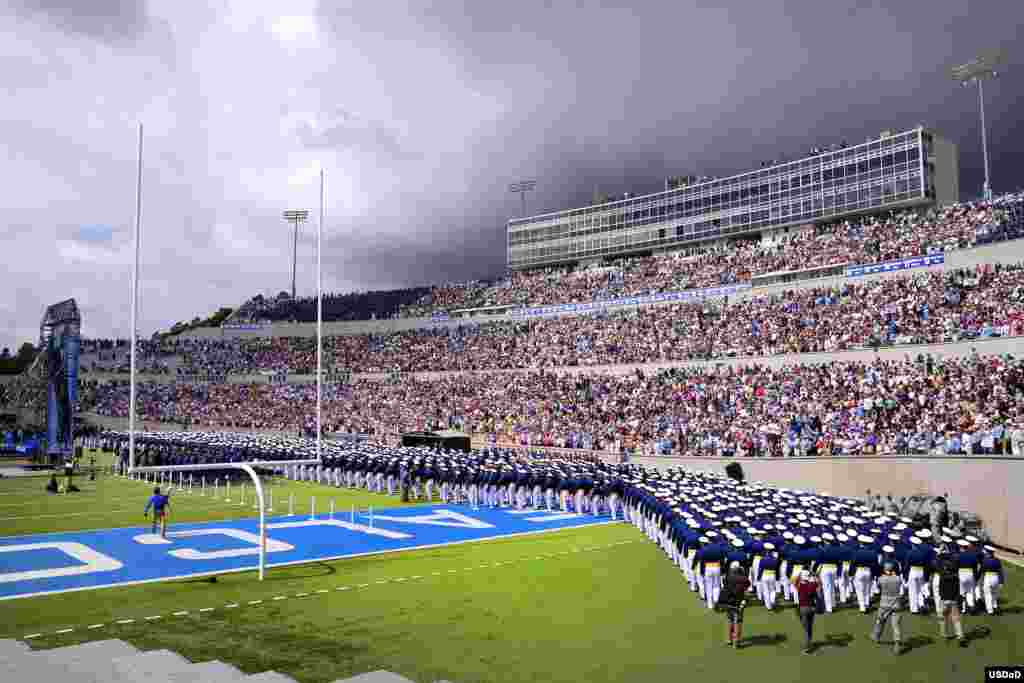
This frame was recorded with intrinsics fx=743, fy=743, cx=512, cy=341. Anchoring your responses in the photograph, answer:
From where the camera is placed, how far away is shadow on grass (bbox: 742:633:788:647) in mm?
9156

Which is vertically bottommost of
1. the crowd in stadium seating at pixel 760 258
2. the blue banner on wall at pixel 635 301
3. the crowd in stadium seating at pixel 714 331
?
the crowd in stadium seating at pixel 714 331

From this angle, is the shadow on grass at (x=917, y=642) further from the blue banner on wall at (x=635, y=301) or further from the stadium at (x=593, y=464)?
the blue banner on wall at (x=635, y=301)

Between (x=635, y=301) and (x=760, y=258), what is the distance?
23.6 ft

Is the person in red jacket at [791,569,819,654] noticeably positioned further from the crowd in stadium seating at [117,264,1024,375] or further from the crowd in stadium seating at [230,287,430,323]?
the crowd in stadium seating at [230,287,430,323]

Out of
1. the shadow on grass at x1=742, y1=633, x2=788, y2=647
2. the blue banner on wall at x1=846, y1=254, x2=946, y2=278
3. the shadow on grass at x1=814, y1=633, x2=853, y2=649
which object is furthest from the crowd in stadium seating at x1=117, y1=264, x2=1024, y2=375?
the shadow on grass at x1=742, y1=633, x2=788, y2=647

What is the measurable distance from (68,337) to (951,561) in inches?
1179

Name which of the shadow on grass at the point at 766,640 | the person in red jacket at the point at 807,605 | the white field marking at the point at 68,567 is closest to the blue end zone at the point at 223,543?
the white field marking at the point at 68,567

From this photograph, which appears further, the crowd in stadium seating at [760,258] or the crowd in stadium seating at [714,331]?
the crowd in stadium seating at [760,258]

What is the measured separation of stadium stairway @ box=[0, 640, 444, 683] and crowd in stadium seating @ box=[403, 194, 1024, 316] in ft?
104

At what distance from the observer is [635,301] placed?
4272 cm

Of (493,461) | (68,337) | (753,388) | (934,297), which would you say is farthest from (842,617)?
(68,337)

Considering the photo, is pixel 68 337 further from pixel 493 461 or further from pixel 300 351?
pixel 300 351

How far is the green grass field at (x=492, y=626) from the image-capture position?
8.12 meters

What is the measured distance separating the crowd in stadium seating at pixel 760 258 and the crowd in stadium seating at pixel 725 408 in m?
8.44
